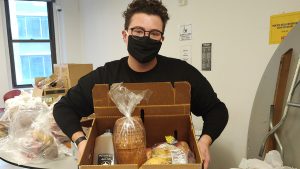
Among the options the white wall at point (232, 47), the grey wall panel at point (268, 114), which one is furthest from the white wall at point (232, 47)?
the grey wall panel at point (268, 114)

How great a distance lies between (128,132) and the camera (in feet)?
2.59

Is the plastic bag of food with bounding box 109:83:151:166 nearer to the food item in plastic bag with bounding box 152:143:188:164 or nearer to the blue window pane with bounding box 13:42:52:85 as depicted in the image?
the food item in plastic bag with bounding box 152:143:188:164

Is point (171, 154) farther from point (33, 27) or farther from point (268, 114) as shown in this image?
point (33, 27)

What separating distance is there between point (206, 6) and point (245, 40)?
46cm

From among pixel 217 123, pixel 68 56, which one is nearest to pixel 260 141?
pixel 217 123

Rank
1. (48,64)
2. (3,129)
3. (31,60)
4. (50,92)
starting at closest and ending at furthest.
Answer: (3,129) < (50,92) < (31,60) < (48,64)

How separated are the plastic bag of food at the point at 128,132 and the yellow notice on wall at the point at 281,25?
1181 mm

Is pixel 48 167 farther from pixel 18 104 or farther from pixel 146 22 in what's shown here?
pixel 146 22

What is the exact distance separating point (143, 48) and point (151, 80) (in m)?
0.16

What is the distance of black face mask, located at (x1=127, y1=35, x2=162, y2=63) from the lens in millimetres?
1105

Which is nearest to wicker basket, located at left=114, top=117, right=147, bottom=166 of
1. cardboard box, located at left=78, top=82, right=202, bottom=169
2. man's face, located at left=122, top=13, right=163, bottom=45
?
cardboard box, located at left=78, top=82, right=202, bottom=169

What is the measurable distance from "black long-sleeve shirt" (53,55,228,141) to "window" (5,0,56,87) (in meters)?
3.63

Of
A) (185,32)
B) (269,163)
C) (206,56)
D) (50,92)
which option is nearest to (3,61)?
(50,92)

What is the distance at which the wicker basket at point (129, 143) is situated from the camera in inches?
30.5
